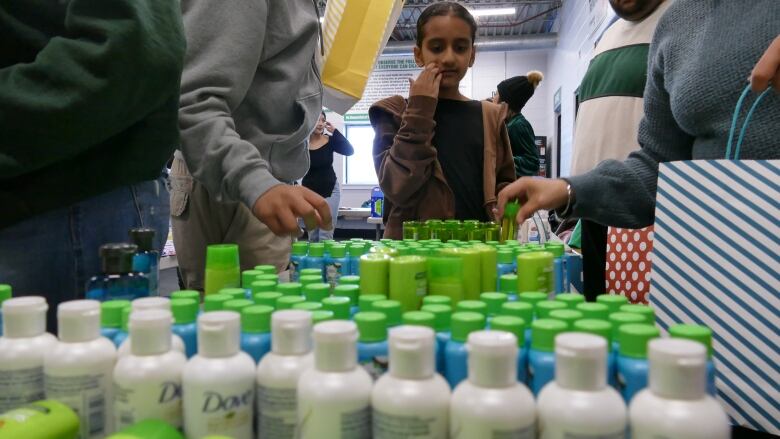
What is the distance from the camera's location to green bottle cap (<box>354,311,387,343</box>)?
0.57m

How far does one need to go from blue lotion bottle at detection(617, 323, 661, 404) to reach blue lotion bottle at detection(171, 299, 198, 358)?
17.2 inches

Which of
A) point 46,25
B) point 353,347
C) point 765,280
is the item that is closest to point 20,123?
point 46,25

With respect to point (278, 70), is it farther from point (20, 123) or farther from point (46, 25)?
point (20, 123)

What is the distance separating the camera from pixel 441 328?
24.1 inches

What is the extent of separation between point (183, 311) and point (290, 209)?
1.66 ft

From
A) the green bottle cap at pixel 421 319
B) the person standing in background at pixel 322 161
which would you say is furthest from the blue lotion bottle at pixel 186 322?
the person standing in background at pixel 322 161

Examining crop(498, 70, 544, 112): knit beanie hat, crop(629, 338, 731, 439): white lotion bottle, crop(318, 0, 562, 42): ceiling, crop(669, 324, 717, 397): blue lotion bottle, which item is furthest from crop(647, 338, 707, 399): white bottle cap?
crop(318, 0, 562, 42): ceiling

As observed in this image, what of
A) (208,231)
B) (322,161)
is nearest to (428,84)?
(208,231)

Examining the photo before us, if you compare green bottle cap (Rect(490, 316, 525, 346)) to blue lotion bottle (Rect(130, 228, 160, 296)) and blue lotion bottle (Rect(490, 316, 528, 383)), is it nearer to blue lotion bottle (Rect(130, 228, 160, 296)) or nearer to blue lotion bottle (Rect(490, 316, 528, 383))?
blue lotion bottle (Rect(490, 316, 528, 383))

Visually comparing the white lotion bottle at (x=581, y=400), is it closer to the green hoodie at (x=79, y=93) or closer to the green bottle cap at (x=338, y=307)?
the green bottle cap at (x=338, y=307)

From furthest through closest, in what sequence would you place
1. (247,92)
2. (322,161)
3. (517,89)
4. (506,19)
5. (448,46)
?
(506,19), (322,161), (517,89), (448,46), (247,92)

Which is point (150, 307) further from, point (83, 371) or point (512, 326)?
point (512, 326)

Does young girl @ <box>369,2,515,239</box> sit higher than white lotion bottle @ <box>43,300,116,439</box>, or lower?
higher

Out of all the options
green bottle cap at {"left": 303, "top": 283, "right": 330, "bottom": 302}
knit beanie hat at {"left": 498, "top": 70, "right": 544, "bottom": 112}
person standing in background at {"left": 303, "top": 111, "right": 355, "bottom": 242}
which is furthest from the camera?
person standing in background at {"left": 303, "top": 111, "right": 355, "bottom": 242}
